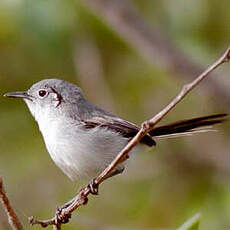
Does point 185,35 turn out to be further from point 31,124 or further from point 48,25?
point 31,124

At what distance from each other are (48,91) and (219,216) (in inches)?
52.8

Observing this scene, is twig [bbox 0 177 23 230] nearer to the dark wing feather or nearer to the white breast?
the white breast

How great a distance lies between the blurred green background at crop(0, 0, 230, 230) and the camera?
480 cm

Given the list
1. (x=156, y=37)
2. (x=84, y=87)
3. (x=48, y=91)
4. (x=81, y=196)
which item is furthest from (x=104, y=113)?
(x=84, y=87)

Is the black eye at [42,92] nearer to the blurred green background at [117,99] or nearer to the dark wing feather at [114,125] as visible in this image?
the dark wing feather at [114,125]

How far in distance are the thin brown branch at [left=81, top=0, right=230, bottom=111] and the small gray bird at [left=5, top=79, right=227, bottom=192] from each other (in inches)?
42.2

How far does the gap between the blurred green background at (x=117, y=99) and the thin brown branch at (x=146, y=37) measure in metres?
0.08

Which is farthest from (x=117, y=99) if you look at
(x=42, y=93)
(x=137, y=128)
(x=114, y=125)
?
(x=137, y=128)

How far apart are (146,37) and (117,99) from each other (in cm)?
91

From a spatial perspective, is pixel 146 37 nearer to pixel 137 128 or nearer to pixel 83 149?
pixel 137 128

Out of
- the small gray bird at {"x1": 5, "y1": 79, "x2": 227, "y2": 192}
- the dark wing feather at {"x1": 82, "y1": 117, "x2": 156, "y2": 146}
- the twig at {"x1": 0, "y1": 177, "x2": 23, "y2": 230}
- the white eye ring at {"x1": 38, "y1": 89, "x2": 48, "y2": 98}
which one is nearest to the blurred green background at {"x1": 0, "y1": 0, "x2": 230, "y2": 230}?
the white eye ring at {"x1": 38, "y1": 89, "x2": 48, "y2": 98}

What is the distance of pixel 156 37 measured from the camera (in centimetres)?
497

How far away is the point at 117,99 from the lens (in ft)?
18.7

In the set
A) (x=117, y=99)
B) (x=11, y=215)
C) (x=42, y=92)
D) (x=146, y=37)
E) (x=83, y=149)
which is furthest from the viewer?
(x=117, y=99)
